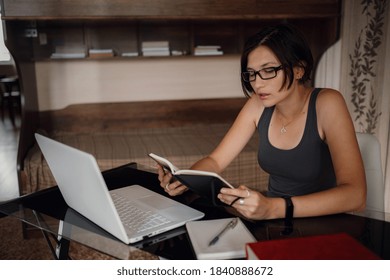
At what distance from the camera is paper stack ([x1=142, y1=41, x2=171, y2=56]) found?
271 centimetres

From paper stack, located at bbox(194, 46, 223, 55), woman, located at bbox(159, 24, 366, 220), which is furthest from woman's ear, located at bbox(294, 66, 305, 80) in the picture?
paper stack, located at bbox(194, 46, 223, 55)

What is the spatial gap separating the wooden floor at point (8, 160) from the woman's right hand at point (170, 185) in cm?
169

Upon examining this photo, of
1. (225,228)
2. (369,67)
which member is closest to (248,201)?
(225,228)

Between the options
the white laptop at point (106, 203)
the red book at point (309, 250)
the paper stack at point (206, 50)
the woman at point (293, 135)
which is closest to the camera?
the red book at point (309, 250)

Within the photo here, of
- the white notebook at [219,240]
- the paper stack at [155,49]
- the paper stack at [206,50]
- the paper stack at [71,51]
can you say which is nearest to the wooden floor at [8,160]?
the paper stack at [71,51]

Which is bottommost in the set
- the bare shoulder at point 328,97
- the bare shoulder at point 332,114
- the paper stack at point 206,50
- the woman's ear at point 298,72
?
the bare shoulder at point 332,114

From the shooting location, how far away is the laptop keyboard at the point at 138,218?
2.80 feet

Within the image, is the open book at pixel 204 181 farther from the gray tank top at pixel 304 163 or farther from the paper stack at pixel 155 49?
the paper stack at pixel 155 49

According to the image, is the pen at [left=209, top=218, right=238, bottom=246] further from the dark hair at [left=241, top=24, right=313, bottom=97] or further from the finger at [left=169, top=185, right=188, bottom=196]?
the dark hair at [left=241, top=24, right=313, bottom=97]

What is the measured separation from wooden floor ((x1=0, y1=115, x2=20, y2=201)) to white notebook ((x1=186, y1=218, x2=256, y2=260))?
1.94 meters

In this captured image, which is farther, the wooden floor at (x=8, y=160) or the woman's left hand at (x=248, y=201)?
the wooden floor at (x=8, y=160)

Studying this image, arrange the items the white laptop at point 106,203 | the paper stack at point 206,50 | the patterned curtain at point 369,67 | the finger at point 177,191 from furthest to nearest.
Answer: the paper stack at point 206,50
the patterned curtain at point 369,67
the finger at point 177,191
the white laptop at point 106,203
